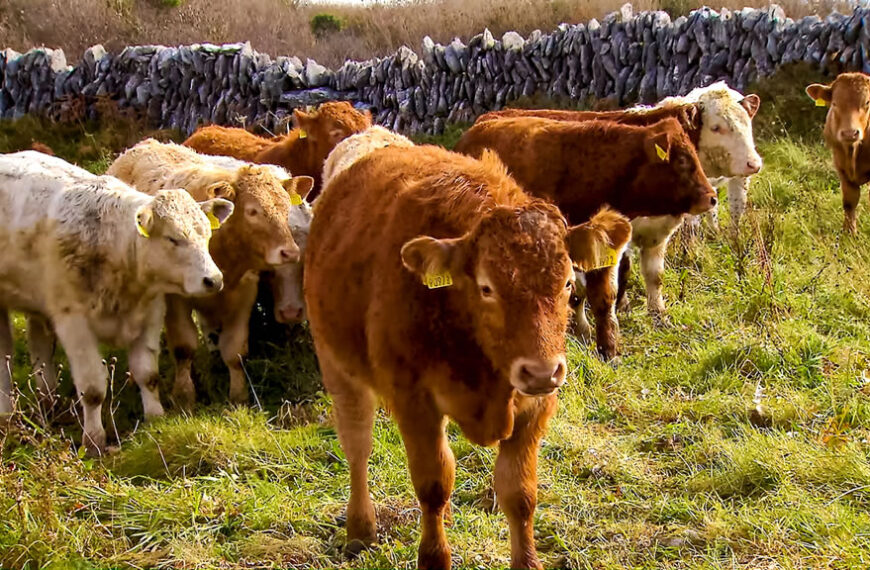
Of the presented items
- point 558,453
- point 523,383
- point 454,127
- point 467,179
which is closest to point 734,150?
point 558,453

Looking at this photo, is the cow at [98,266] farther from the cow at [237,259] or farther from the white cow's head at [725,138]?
the white cow's head at [725,138]

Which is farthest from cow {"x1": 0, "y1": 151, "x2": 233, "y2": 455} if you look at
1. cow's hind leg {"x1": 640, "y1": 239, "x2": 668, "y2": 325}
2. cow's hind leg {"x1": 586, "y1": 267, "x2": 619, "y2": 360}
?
cow's hind leg {"x1": 640, "y1": 239, "x2": 668, "y2": 325}

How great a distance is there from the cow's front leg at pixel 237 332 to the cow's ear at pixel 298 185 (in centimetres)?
69

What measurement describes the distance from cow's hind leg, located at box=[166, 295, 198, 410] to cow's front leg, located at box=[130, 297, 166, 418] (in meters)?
0.39

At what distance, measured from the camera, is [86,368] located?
18.2 ft

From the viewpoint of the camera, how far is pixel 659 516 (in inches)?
171

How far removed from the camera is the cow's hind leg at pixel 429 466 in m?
3.42

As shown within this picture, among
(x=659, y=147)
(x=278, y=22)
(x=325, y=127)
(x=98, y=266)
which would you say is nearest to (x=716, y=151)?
(x=659, y=147)

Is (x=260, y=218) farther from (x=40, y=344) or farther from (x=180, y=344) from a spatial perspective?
(x=40, y=344)

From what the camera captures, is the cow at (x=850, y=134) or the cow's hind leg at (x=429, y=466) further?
the cow at (x=850, y=134)

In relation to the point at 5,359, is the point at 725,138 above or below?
above

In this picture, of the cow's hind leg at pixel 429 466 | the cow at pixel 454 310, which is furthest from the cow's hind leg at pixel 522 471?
the cow's hind leg at pixel 429 466

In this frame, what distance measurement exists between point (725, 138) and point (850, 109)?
2.38m

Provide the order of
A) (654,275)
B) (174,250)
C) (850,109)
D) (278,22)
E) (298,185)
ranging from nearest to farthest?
(174,250), (298,185), (654,275), (850,109), (278,22)
